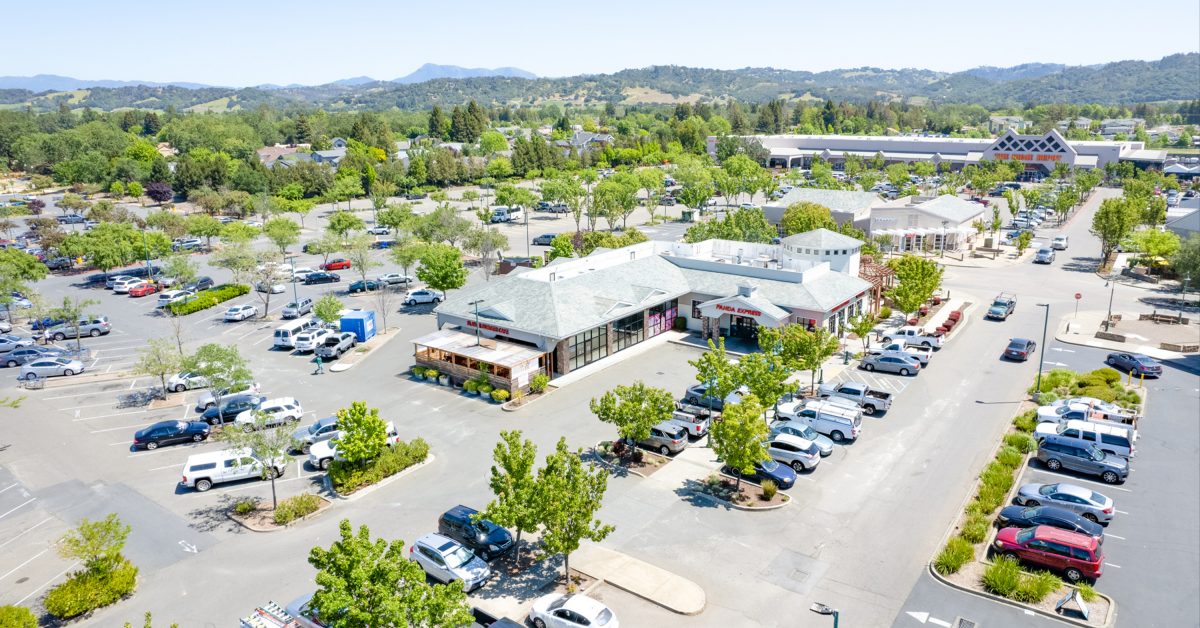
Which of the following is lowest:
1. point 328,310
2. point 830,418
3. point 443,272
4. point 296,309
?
point 830,418

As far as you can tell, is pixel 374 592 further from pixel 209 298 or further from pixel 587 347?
pixel 209 298

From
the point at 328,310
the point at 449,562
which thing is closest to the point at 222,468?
the point at 449,562

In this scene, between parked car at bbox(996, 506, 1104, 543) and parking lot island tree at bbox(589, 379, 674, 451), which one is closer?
parked car at bbox(996, 506, 1104, 543)

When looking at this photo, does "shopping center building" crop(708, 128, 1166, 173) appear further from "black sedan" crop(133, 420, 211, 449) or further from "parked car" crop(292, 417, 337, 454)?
"black sedan" crop(133, 420, 211, 449)

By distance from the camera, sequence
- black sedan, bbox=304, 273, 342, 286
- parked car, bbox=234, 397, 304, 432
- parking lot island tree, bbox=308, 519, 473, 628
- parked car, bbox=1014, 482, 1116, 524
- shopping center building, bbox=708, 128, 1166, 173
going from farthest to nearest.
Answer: shopping center building, bbox=708, 128, 1166, 173, black sedan, bbox=304, 273, 342, 286, parked car, bbox=234, 397, 304, 432, parked car, bbox=1014, 482, 1116, 524, parking lot island tree, bbox=308, 519, 473, 628

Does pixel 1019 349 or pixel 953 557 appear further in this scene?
pixel 1019 349

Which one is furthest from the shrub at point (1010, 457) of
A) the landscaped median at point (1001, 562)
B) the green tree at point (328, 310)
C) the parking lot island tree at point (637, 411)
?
the green tree at point (328, 310)

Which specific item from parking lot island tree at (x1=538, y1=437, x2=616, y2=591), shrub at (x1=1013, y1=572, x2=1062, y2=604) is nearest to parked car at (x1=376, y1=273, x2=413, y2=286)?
parking lot island tree at (x1=538, y1=437, x2=616, y2=591)
